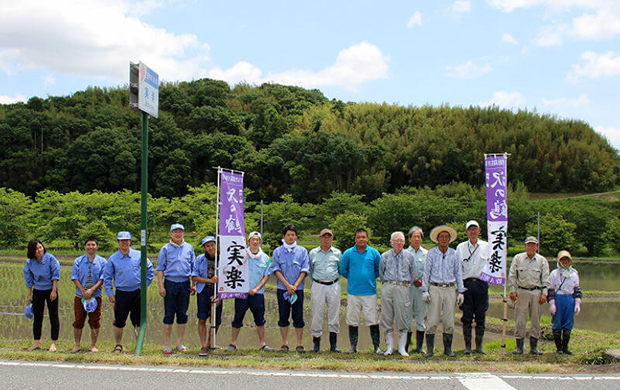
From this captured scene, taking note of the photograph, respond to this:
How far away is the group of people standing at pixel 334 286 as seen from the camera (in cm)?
579

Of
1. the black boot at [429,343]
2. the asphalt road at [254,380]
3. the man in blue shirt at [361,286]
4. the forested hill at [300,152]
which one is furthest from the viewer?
the forested hill at [300,152]

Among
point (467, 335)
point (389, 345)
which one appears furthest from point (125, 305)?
point (467, 335)

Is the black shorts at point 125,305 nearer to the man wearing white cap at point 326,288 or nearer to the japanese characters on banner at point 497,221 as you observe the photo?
the man wearing white cap at point 326,288

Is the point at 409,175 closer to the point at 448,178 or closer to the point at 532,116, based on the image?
the point at 448,178

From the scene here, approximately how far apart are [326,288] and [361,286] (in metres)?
0.45

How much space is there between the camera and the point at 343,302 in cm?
1399

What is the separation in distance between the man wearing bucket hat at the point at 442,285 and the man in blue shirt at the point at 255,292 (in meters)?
2.05

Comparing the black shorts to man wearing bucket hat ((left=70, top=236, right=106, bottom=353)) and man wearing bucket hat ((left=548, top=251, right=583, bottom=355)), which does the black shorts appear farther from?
man wearing bucket hat ((left=548, top=251, right=583, bottom=355))

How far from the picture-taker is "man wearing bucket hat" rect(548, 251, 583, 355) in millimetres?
6031

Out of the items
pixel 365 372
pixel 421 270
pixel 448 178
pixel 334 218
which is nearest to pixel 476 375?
pixel 365 372

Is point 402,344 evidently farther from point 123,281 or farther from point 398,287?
point 123,281

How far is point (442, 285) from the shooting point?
227 inches

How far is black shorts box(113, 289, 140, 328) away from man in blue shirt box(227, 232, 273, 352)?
48.8 inches

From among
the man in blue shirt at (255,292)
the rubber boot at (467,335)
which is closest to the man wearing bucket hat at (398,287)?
the rubber boot at (467,335)
